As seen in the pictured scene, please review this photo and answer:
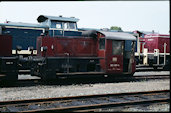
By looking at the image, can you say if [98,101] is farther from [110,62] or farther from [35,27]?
[35,27]

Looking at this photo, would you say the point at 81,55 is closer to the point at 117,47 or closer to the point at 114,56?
the point at 114,56

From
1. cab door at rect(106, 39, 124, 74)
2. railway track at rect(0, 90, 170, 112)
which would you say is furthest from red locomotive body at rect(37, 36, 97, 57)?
railway track at rect(0, 90, 170, 112)

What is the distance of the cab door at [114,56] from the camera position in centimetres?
1212

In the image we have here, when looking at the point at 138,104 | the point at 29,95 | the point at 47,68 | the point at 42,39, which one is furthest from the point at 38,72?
the point at 138,104

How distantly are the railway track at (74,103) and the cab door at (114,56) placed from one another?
3.83 meters

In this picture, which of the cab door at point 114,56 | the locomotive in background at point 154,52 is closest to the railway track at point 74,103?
the cab door at point 114,56

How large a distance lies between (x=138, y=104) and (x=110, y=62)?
5.47 meters

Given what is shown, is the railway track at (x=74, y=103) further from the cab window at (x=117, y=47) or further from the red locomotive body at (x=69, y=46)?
the red locomotive body at (x=69, y=46)

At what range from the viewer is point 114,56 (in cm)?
1225

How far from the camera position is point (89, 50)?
41.3 feet

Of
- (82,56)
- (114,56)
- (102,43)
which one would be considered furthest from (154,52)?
(82,56)

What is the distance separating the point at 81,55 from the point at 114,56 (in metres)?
1.73

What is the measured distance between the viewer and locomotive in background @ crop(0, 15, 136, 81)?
36.4ft

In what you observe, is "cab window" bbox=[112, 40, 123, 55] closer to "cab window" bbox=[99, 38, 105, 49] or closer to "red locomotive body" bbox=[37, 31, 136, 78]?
"red locomotive body" bbox=[37, 31, 136, 78]
